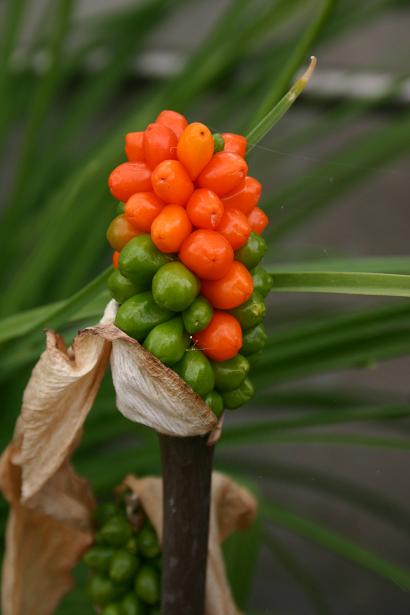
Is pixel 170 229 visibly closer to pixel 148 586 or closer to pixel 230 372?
pixel 230 372

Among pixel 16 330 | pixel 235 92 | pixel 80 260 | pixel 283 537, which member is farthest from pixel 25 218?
pixel 283 537


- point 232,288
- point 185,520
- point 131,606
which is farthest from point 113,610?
point 232,288

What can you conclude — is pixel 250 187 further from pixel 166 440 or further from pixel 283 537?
pixel 283 537

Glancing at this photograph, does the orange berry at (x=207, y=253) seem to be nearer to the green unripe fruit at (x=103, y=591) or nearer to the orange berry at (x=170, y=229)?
the orange berry at (x=170, y=229)

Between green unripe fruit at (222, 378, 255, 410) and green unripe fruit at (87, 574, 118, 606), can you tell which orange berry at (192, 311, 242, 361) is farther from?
green unripe fruit at (87, 574, 118, 606)

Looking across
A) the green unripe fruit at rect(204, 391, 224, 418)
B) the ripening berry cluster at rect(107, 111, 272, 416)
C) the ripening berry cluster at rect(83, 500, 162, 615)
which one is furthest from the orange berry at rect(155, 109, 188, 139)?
the ripening berry cluster at rect(83, 500, 162, 615)

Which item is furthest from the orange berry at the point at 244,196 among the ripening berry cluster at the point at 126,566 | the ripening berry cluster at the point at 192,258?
the ripening berry cluster at the point at 126,566
